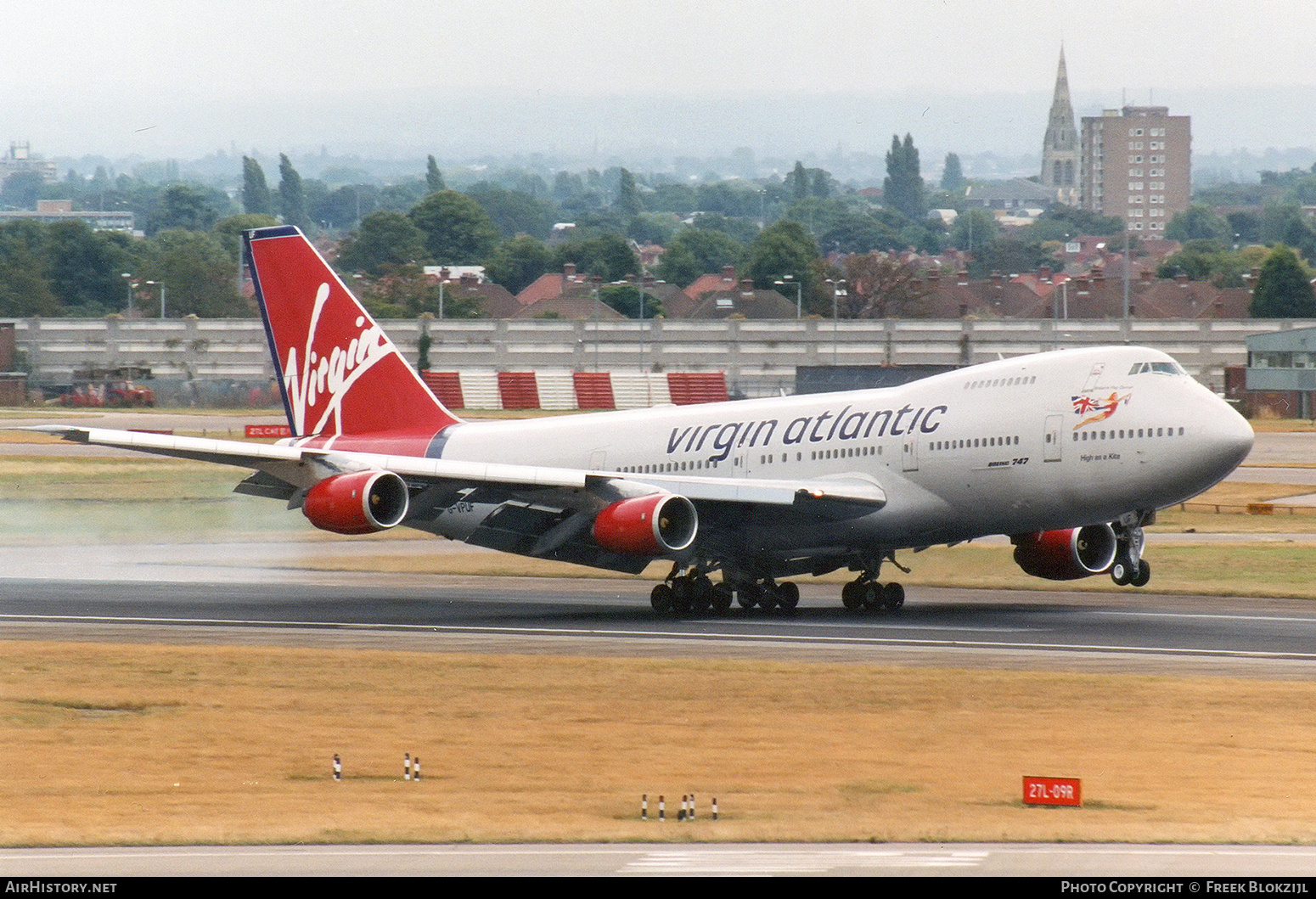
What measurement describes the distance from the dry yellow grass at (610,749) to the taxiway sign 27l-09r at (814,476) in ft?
22.1

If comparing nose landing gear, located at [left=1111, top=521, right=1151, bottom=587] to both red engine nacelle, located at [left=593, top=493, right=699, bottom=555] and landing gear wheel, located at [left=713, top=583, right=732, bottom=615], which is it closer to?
landing gear wheel, located at [left=713, top=583, right=732, bottom=615]

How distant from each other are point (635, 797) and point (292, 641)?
16727 mm

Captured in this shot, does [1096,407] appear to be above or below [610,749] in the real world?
above

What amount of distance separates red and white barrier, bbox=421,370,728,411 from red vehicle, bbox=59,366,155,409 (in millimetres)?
20367

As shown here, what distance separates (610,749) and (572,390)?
8785cm

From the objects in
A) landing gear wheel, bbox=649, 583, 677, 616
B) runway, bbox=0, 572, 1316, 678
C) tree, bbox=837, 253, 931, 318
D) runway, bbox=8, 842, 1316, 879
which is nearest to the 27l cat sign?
runway, bbox=8, 842, 1316, 879

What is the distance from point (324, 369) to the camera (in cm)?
4909

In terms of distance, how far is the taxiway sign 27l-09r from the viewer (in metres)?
39.8

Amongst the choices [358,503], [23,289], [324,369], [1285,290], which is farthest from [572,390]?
[23,289]

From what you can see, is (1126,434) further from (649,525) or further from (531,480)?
(531,480)

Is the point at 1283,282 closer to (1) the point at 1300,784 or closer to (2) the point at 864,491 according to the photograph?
(2) the point at 864,491

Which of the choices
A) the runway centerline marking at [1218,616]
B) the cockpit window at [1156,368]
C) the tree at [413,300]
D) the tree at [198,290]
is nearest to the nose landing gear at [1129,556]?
the runway centerline marking at [1218,616]

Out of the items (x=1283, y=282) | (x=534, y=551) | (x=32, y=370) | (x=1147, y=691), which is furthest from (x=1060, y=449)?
(x=1283, y=282)

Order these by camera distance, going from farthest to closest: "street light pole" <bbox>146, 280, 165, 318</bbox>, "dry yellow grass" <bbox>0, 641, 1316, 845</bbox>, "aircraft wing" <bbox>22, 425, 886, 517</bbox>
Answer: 1. "street light pole" <bbox>146, 280, 165, 318</bbox>
2. "aircraft wing" <bbox>22, 425, 886, 517</bbox>
3. "dry yellow grass" <bbox>0, 641, 1316, 845</bbox>
